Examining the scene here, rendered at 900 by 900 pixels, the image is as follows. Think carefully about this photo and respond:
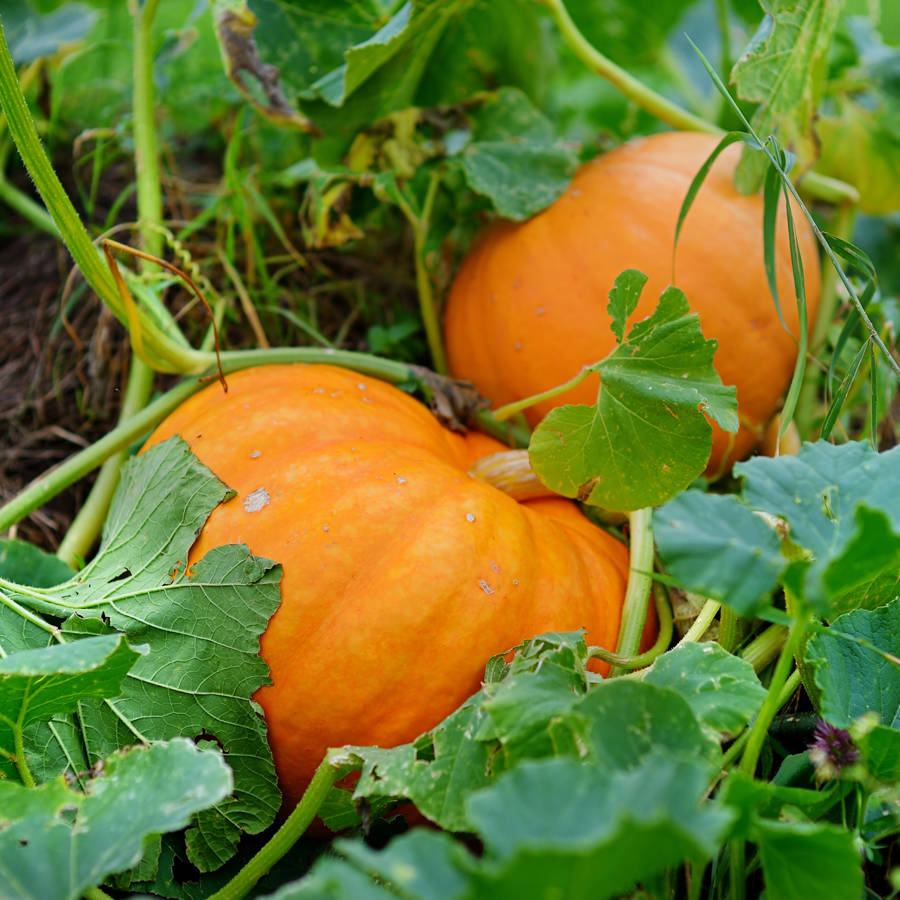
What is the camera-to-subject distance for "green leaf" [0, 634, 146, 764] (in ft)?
2.32

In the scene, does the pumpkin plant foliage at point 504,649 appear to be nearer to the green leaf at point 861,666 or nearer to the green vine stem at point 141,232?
the green leaf at point 861,666

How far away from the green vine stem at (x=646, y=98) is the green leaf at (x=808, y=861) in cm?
112

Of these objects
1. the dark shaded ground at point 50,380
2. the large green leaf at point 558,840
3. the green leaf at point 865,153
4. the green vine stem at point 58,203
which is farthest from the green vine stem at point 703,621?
the green leaf at point 865,153

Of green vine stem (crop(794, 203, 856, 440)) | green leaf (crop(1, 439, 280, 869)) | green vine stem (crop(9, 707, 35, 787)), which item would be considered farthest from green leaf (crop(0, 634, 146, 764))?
green vine stem (crop(794, 203, 856, 440))

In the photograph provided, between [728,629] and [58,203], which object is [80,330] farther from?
[728,629]

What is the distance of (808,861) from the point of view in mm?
625

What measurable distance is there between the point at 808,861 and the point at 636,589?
0.47m

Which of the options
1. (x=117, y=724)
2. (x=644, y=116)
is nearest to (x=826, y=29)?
(x=644, y=116)

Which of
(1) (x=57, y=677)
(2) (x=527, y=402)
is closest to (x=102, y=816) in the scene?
(1) (x=57, y=677)

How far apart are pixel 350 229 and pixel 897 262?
1278 mm

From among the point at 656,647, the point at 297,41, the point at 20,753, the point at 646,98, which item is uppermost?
the point at 297,41

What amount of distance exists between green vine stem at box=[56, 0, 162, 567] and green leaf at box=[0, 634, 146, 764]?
0.44 metres

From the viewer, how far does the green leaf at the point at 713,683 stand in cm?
71

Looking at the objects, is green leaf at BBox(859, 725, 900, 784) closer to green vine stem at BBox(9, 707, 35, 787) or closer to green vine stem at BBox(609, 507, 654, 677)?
green vine stem at BBox(609, 507, 654, 677)
